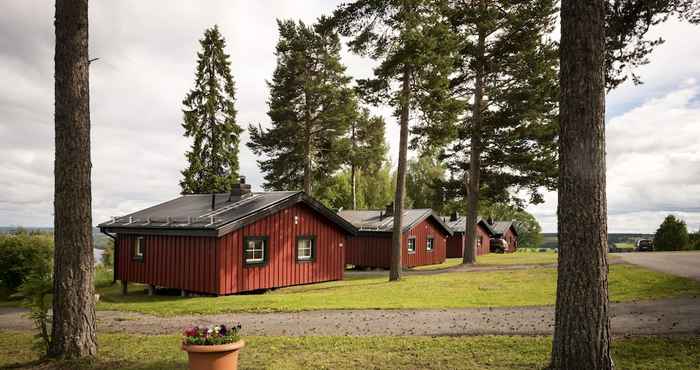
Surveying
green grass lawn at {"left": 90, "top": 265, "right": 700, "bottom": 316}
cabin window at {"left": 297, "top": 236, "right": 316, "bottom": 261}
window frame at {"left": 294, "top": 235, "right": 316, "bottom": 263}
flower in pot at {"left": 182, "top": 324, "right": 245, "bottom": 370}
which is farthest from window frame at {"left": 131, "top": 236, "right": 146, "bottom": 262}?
flower in pot at {"left": 182, "top": 324, "right": 245, "bottom": 370}

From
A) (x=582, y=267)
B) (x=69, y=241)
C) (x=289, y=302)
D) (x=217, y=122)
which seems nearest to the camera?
(x=582, y=267)

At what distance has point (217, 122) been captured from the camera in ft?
123

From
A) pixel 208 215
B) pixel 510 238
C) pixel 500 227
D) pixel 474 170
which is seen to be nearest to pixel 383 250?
pixel 474 170

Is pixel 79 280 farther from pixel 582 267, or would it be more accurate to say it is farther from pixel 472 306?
pixel 472 306

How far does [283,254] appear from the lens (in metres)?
20.9

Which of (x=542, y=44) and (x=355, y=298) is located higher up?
(x=542, y=44)

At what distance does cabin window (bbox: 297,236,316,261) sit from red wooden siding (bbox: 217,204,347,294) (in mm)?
181

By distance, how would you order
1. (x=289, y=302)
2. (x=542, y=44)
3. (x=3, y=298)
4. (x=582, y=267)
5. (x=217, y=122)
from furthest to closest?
(x=217, y=122)
(x=542, y=44)
(x=3, y=298)
(x=289, y=302)
(x=582, y=267)

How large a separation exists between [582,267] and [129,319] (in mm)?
12221

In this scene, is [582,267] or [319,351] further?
[319,351]

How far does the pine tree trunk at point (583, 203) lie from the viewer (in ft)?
23.0

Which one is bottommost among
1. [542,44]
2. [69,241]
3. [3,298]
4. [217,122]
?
[3,298]

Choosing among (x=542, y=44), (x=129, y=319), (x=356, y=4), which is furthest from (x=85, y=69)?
(x=542, y=44)

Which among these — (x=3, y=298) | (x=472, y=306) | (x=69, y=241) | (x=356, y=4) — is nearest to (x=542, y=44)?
(x=356, y=4)
